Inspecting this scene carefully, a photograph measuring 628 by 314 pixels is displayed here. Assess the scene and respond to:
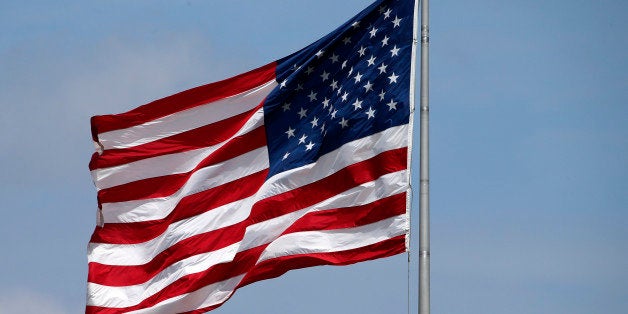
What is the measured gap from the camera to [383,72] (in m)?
23.6

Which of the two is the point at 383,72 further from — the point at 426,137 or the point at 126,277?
the point at 126,277

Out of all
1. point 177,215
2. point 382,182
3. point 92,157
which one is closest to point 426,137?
point 382,182

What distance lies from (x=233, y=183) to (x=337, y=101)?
8.68ft

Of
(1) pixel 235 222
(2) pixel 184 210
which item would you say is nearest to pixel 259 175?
(1) pixel 235 222

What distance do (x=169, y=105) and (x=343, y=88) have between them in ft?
12.5

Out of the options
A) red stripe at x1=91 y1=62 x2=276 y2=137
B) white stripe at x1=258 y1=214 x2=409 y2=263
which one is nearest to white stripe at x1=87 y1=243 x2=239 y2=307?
white stripe at x1=258 y1=214 x2=409 y2=263

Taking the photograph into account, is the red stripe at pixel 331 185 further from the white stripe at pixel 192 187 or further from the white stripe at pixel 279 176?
the white stripe at pixel 192 187

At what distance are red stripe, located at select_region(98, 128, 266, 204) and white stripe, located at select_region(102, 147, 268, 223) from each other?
8cm

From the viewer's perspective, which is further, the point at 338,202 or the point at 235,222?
the point at 235,222

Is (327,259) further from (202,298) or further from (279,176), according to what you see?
(202,298)

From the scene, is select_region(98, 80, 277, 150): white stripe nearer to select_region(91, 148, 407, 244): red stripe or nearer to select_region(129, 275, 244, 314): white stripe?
select_region(91, 148, 407, 244): red stripe

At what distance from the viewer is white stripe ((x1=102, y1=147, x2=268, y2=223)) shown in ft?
82.2

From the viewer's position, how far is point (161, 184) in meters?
26.0

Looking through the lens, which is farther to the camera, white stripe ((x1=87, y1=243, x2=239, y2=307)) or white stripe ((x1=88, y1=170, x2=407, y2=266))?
white stripe ((x1=87, y1=243, x2=239, y2=307))
